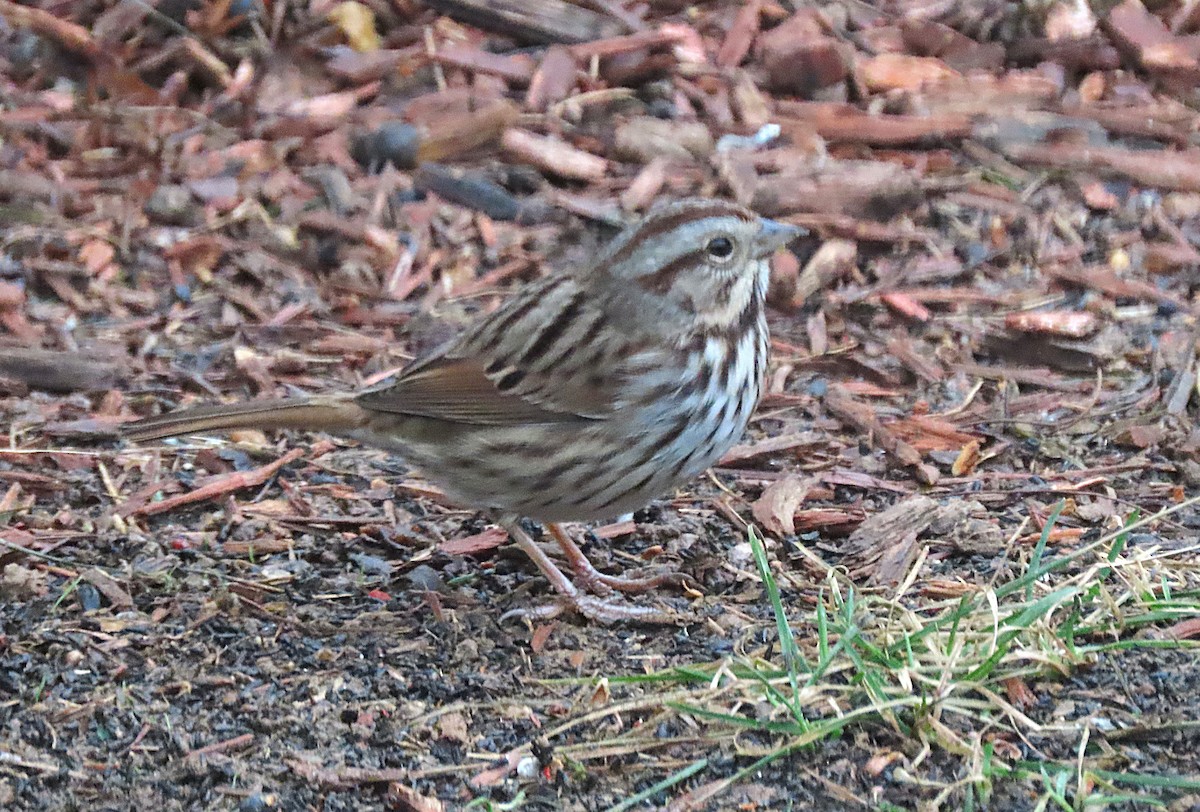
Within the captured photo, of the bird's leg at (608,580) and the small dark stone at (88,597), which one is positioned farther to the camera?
the bird's leg at (608,580)

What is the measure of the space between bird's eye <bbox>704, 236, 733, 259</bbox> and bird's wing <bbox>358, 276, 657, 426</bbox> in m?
0.36

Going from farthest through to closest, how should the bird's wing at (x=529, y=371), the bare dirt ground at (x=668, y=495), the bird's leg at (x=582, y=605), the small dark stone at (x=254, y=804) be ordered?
the bird's wing at (x=529, y=371) → the bird's leg at (x=582, y=605) → the bare dirt ground at (x=668, y=495) → the small dark stone at (x=254, y=804)

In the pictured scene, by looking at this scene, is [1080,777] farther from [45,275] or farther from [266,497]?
[45,275]

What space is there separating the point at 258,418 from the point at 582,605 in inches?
46.2

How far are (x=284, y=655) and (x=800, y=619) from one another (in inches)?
53.6

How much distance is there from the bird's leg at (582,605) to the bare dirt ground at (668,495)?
0.19 ft

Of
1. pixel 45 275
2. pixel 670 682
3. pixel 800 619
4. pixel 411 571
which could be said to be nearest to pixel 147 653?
pixel 411 571

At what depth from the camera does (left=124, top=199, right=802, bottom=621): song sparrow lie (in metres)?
4.29

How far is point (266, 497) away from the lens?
486 centimetres

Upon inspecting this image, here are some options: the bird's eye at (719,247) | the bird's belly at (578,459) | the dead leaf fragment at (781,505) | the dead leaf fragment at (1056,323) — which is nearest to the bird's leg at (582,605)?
the bird's belly at (578,459)

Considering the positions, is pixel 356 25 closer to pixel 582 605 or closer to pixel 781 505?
pixel 781 505

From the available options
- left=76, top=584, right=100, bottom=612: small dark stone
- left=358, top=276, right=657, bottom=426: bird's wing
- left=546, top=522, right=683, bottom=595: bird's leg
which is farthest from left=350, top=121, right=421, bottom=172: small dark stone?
left=76, top=584, right=100, bottom=612: small dark stone

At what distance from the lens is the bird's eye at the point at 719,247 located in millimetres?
4414

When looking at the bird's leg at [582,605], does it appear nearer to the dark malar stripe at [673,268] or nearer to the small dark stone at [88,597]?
the dark malar stripe at [673,268]
